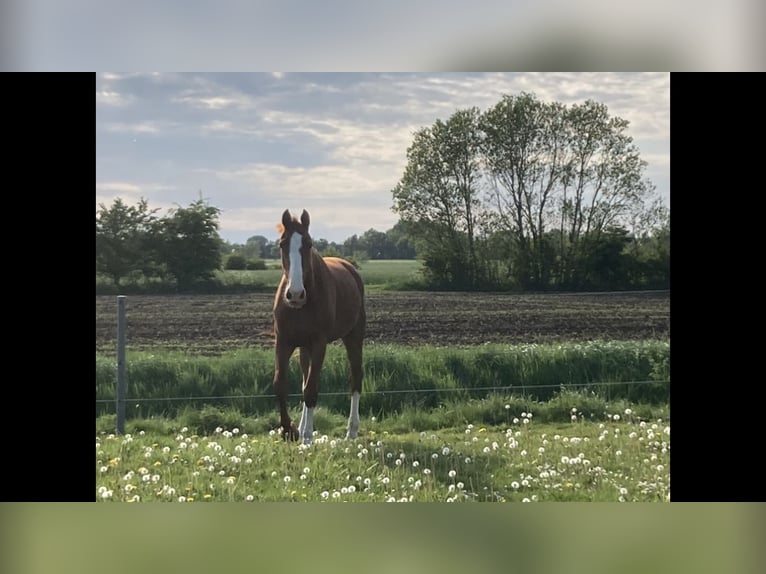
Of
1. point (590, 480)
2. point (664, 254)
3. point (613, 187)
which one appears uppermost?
point (613, 187)

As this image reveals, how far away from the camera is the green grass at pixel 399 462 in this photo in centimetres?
523

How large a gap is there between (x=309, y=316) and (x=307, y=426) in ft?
2.55

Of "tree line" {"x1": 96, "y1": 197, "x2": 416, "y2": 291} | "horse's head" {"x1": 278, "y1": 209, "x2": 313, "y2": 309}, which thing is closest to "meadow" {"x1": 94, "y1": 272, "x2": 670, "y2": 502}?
"tree line" {"x1": 96, "y1": 197, "x2": 416, "y2": 291}

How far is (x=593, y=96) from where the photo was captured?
565 cm

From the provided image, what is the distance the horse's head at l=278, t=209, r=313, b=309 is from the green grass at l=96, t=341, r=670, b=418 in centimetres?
52

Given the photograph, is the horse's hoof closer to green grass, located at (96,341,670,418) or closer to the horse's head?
green grass, located at (96,341,670,418)

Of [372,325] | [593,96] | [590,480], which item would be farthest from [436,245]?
[590,480]

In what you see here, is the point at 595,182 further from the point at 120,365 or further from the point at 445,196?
the point at 120,365

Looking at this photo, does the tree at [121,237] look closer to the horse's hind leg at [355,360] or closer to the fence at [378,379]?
the fence at [378,379]

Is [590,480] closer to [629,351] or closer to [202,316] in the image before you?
[629,351]

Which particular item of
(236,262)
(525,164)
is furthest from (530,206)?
(236,262)

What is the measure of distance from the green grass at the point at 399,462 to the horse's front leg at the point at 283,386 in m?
0.09

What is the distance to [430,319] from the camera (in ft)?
19.2

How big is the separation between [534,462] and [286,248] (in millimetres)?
2270
